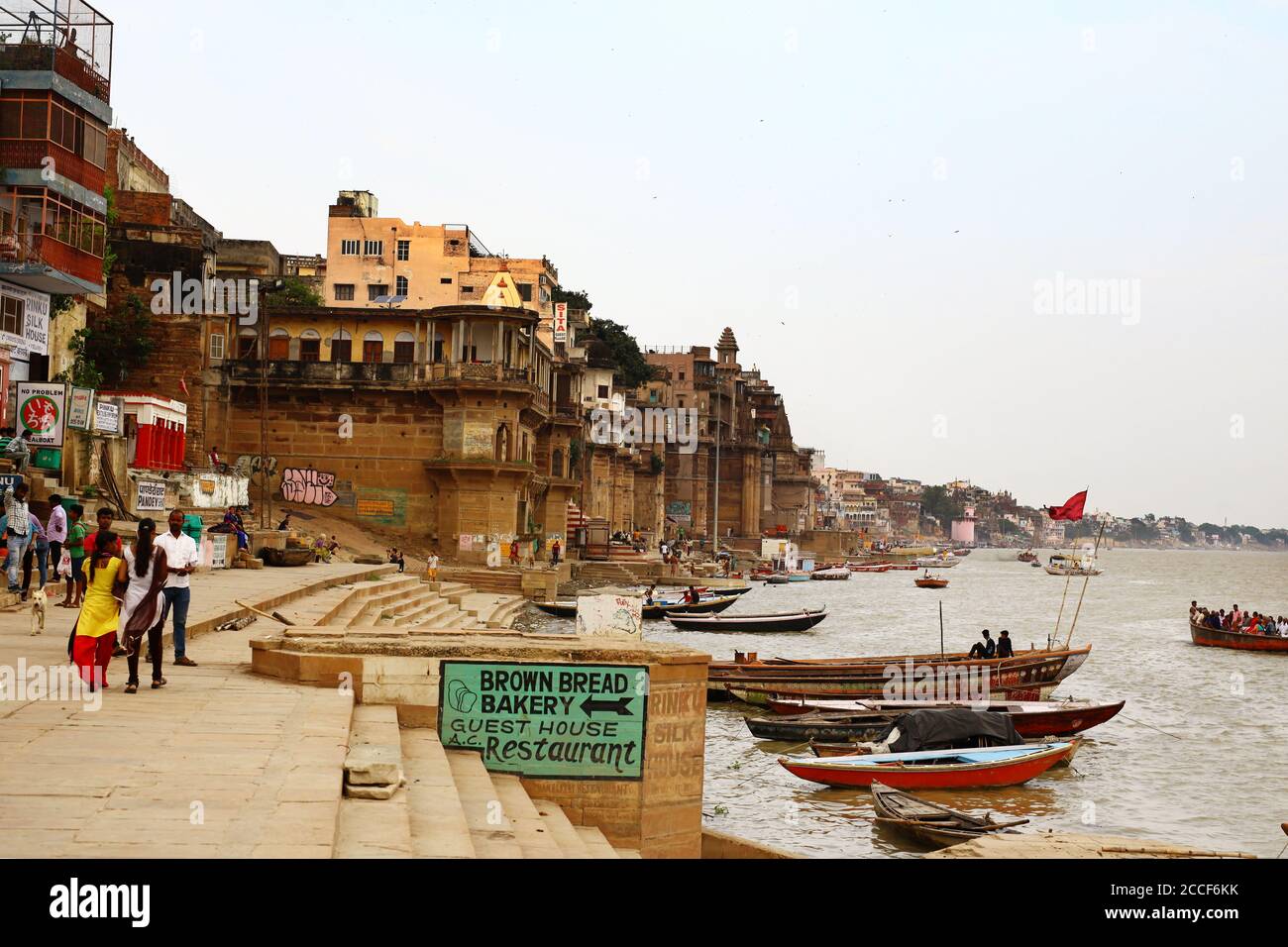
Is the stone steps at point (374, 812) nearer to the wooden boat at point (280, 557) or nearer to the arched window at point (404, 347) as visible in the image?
the wooden boat at point (280, 557)

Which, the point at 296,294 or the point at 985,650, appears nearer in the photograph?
the point at 985,650

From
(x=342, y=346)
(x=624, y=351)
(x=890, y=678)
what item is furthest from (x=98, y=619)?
(x=624, y=351)

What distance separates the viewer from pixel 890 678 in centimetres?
2866

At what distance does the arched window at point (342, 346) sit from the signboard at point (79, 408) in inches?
933

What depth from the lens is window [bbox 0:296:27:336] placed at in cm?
2658

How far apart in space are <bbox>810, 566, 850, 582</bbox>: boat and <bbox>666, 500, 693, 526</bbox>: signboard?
1313 centimetres

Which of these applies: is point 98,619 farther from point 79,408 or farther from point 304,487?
point 304,487

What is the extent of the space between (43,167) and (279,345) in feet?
74.1

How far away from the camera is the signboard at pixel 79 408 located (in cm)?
2536

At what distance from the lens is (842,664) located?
96.5 feet
